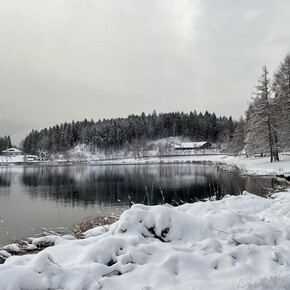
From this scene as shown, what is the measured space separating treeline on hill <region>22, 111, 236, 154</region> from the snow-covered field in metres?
116

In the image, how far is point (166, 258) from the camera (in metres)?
3.99

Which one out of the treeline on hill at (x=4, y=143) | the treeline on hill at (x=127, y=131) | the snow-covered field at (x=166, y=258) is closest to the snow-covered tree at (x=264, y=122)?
the snow-covered field at (x=166, y=258)

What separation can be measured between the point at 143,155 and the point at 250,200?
102836mm

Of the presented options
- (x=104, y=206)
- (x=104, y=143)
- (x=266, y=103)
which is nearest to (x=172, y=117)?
(x=104, y=143)

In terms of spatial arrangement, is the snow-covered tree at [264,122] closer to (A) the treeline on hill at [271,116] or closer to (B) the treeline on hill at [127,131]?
(A) the treeline on hill at [271,116]

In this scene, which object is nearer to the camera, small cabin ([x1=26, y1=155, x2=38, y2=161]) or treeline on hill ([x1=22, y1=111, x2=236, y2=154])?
treeline on hill ([x1=22, y1=111, x2=236, y2=154])

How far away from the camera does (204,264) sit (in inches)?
153

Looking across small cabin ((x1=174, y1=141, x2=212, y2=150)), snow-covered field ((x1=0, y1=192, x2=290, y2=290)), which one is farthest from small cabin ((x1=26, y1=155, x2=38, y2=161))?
snow-covered field ((x1=0, y1=192, x2=290, y2=290))

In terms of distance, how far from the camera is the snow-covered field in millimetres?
3379

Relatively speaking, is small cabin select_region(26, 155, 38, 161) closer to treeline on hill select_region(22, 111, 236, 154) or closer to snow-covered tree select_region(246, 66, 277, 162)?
treeline on hill select_region(22, 111, 236, 154)

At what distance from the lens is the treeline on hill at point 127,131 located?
126312 millimetres

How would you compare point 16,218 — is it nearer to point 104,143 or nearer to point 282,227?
point 282,227

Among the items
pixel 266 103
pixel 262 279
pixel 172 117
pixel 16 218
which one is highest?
pixel 172 117

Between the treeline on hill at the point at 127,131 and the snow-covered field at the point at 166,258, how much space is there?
11586 centimetres
